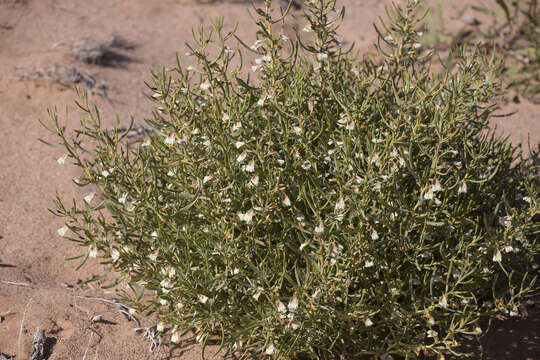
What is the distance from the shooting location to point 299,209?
273 cm

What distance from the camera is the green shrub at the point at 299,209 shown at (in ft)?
7.94

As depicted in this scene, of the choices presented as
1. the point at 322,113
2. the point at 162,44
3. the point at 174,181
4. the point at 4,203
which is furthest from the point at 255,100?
the point at 162,44

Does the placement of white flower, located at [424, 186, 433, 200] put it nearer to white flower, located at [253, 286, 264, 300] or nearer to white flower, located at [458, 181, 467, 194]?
white flower, located at [458, 181, 467, 194]

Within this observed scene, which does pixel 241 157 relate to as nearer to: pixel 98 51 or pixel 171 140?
pixel 171 140

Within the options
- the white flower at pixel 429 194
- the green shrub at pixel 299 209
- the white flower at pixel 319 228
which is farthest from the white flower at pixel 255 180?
the white flower at pixel 429 194

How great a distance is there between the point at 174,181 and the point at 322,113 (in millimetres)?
838

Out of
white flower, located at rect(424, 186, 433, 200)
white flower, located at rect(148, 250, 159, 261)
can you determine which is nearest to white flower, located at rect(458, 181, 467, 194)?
white flower, located at rect(424, 186, 433, 200)

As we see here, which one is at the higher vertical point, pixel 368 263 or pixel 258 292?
pixel 368 263

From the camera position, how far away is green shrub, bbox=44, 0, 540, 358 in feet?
7.94

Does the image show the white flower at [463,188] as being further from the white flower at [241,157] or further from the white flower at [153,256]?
the white flower at [153,256]

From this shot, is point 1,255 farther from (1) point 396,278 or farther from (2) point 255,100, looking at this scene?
(1) point 396,278

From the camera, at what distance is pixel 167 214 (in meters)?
2.54

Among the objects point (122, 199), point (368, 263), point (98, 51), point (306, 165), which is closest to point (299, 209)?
point (306, 165)

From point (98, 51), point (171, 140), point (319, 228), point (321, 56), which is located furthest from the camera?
point (98, 51)
